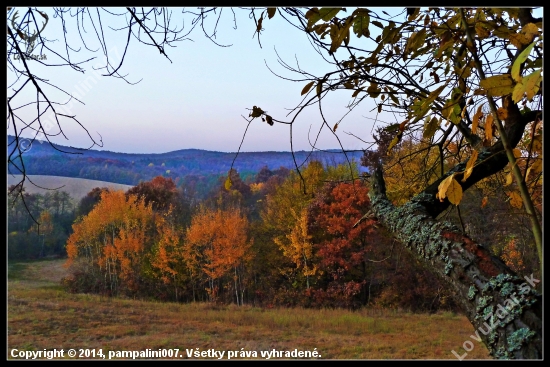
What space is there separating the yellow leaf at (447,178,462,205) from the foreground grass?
4003 millimetres

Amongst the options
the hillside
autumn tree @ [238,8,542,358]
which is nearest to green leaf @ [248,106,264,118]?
autumn tree @ [238,8,542,358]

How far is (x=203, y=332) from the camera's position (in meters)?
4.40

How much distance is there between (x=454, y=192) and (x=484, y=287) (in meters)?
0.13

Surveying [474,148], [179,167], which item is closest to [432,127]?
[474,148]

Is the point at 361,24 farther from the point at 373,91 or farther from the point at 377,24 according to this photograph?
the point at 373,91

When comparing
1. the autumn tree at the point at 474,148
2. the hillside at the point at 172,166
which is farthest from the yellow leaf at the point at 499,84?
the hillside at the point at 172,166

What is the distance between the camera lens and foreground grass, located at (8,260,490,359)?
164 inches

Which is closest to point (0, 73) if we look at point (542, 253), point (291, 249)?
point (542, 253)

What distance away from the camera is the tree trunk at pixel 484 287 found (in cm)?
39

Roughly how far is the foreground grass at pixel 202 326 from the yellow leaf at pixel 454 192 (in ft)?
13.1

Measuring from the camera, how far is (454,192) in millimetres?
405

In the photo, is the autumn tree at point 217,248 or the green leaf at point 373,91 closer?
the green leaf at point 373,91

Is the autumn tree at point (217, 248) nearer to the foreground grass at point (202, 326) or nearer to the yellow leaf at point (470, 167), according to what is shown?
the foreground grass at point (202, 326)

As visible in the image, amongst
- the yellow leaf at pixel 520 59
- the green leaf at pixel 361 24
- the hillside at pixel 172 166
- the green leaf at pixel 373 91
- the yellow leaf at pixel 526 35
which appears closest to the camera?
the yellow leaf at pixel 520 59
